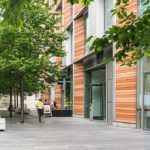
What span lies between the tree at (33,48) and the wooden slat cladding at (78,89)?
18.1 ft

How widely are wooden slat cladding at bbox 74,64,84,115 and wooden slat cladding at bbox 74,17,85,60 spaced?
1.01 meters

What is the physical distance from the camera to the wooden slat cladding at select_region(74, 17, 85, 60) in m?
36.7

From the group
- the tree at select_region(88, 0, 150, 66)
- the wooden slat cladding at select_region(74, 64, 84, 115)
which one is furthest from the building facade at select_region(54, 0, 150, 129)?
the tree at select_region(88, 0, 150, 66)

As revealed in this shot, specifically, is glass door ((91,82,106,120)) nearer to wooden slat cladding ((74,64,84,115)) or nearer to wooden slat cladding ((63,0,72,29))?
wooden slat cladding ((74,64,84,115))

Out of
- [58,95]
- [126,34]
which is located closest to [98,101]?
[58,95]

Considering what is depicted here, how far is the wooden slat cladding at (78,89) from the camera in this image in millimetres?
37219

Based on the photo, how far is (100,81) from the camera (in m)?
33.2

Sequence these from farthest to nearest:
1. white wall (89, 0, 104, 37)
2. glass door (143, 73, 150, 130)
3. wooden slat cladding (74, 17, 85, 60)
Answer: wooden slat cladding (74, 17, 85, 60), white wall (89, 0, 104, 37), glass door (143, 73, 150, 130)

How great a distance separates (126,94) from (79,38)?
13.8 metres

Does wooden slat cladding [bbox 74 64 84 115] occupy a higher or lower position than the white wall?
lower

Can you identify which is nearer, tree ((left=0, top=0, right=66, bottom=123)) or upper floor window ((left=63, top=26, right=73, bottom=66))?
tree ((left=0, top=0, right=66, bottom=123))

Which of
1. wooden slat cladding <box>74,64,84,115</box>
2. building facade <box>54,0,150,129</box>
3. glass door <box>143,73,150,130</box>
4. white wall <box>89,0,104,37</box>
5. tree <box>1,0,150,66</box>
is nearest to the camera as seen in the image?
tree <box>1,0,150,66</box>

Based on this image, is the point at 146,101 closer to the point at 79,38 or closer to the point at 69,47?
the point at 79,38

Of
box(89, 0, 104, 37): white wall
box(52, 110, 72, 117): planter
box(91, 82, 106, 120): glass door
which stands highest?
box(89, 0, 104, 37): white wall
